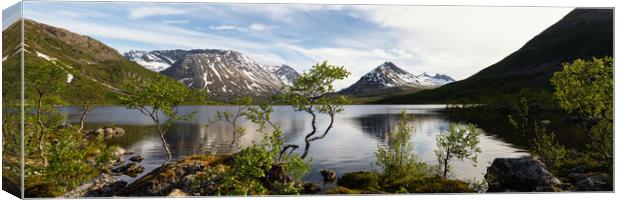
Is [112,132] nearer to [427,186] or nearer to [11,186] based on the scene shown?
[11,186]

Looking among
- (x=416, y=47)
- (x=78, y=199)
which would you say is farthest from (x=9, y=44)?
(x=416, y=47)

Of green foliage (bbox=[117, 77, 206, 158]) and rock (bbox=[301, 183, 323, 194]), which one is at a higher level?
green foliage (bbox=[117, 77, 206, 158])

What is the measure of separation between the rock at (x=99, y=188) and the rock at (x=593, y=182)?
25340 millimetres

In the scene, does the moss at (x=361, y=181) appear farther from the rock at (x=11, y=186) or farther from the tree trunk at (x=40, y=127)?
the rock at (x=11, y=186)

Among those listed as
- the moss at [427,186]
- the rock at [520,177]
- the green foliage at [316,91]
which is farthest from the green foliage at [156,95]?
the rock at [520,177]

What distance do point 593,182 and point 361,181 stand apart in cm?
1338

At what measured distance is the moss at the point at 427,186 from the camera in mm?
27625

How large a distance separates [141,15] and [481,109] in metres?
78.2

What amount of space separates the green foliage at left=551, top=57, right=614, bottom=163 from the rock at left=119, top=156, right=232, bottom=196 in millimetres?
19603

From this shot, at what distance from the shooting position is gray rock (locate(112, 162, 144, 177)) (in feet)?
142

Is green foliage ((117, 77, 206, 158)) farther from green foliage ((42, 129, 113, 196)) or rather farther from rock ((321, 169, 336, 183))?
rock ((321, 169, 336, 183))

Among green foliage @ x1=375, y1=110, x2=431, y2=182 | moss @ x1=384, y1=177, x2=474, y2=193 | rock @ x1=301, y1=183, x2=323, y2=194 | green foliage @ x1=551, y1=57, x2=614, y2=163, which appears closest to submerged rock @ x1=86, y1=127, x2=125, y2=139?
rock @ x1=301, y1=183, x2=323, y2=194

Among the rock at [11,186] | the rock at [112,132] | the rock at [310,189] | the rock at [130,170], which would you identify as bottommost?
the rock at [130,170]

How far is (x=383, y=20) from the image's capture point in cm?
2988
